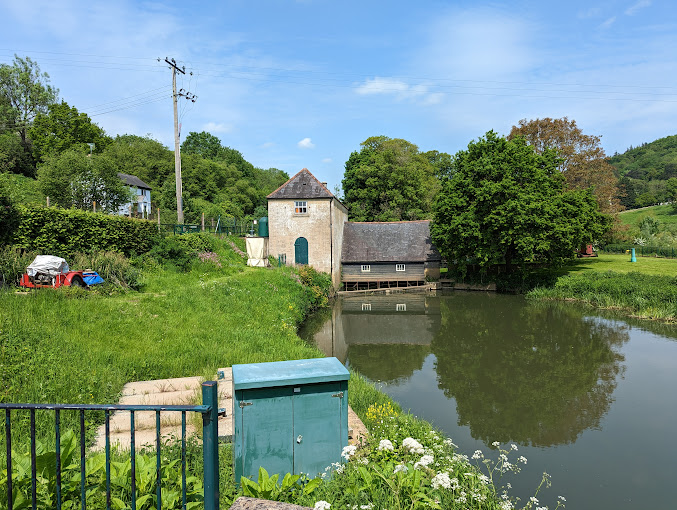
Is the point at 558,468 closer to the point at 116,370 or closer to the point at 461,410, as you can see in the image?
the point at 461,410

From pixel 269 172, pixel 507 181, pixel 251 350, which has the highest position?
pixel 269 172

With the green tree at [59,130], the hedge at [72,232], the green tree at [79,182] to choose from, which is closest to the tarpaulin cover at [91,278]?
the hedge at [72,232]

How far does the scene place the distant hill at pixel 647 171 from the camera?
71.0 metres

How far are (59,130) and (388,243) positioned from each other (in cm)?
3486

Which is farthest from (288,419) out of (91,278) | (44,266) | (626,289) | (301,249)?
(301,249)

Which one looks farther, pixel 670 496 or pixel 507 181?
pixel 507 181

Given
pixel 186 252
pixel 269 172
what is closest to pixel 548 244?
pixel 186 252

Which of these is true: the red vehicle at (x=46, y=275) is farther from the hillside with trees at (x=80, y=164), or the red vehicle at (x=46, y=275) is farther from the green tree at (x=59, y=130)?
the green tree at (x=59, y=130)

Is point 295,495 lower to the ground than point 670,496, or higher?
higher

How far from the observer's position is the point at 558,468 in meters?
7.44

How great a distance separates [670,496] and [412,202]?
34884 mm

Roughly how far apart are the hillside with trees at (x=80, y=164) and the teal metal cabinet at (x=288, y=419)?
23.1 m

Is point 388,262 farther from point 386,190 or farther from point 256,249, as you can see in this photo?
point 386,190

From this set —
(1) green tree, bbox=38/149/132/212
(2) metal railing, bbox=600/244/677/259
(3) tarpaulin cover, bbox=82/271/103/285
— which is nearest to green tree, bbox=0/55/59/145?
(1) green tree, bbox=38/149/132/212
